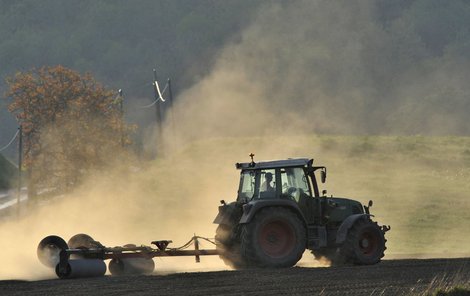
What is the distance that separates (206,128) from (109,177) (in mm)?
42171

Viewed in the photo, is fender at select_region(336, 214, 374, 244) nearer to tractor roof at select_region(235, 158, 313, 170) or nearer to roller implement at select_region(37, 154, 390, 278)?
roller implement at select_region(37, 154, 390, 278)

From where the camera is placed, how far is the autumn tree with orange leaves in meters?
72.5

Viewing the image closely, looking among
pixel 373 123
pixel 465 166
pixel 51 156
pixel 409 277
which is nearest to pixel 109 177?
pixel 51 156

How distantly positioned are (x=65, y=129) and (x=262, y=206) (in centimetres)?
5220

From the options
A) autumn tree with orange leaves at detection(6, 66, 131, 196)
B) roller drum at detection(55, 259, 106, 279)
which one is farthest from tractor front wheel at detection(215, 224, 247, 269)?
autumn tree with orange leaves at detection(6, 66, 131, 196)

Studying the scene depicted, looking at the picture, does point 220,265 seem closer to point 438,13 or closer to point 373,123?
point 373,123

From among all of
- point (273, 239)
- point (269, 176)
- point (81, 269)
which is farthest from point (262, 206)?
point (81, 269)

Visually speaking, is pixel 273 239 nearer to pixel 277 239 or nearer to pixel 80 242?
pixel 277 239

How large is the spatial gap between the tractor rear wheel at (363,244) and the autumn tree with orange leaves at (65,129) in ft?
158

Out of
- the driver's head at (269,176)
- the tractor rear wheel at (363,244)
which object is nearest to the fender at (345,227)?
the tractor rear wheel at (363,244)

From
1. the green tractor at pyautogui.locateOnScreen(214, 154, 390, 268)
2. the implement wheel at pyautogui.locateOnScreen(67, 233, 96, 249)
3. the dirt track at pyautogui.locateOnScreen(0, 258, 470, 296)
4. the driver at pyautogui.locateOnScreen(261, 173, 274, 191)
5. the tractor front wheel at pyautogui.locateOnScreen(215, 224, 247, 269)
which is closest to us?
the dirt track at pyautogui.locateOnScreen(0, 258, 470, 296)

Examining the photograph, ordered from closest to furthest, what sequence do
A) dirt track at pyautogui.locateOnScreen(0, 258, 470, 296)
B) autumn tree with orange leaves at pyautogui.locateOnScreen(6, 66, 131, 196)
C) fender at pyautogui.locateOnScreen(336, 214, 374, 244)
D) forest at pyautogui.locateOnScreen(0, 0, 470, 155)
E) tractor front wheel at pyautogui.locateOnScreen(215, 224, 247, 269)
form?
dirt track at pyautogui.locateOnScreen(0, 258, 470, 296), fender at pyautogui.locateOnScreen(336, 214, 374, 244), tractor front wheel at pyautogui.locateOnScreen(215, 224, 247, 269), autumn tree with orange leaves at pyautogui.locateOnScreen(6, 66, 131, 196), forest at pyautogui.locateOnScreen(0, 0, 470, 155)

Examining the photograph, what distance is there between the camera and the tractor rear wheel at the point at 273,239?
2400cm

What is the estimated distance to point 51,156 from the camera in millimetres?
74188
